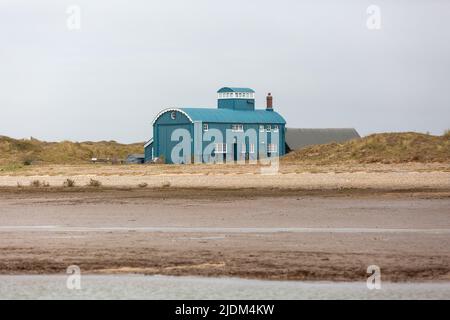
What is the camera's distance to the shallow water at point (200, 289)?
17719 mm

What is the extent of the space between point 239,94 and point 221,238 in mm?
62219

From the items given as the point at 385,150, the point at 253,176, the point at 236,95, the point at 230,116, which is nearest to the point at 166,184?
the point at 253,176

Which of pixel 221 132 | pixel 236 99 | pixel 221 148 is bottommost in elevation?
pixel 221 148

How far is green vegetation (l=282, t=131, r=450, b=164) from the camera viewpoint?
56562mm

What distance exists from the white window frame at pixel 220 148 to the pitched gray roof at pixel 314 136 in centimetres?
894

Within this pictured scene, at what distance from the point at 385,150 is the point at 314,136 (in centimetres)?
3187

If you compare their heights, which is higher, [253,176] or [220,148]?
[220,148]

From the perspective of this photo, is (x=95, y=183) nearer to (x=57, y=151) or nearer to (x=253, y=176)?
(x=253, y=176)

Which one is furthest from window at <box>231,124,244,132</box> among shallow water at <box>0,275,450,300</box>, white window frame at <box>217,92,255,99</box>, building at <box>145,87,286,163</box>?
shallow water at <box>0,275,450,300</box>

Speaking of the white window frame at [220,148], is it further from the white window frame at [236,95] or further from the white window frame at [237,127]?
the white window frame at [236,95]

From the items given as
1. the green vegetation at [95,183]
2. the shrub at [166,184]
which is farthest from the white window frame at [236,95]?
the green vegetation at [95,183]

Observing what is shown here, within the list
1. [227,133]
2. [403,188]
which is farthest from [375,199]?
[227,133]

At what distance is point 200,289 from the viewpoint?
1823 cm
